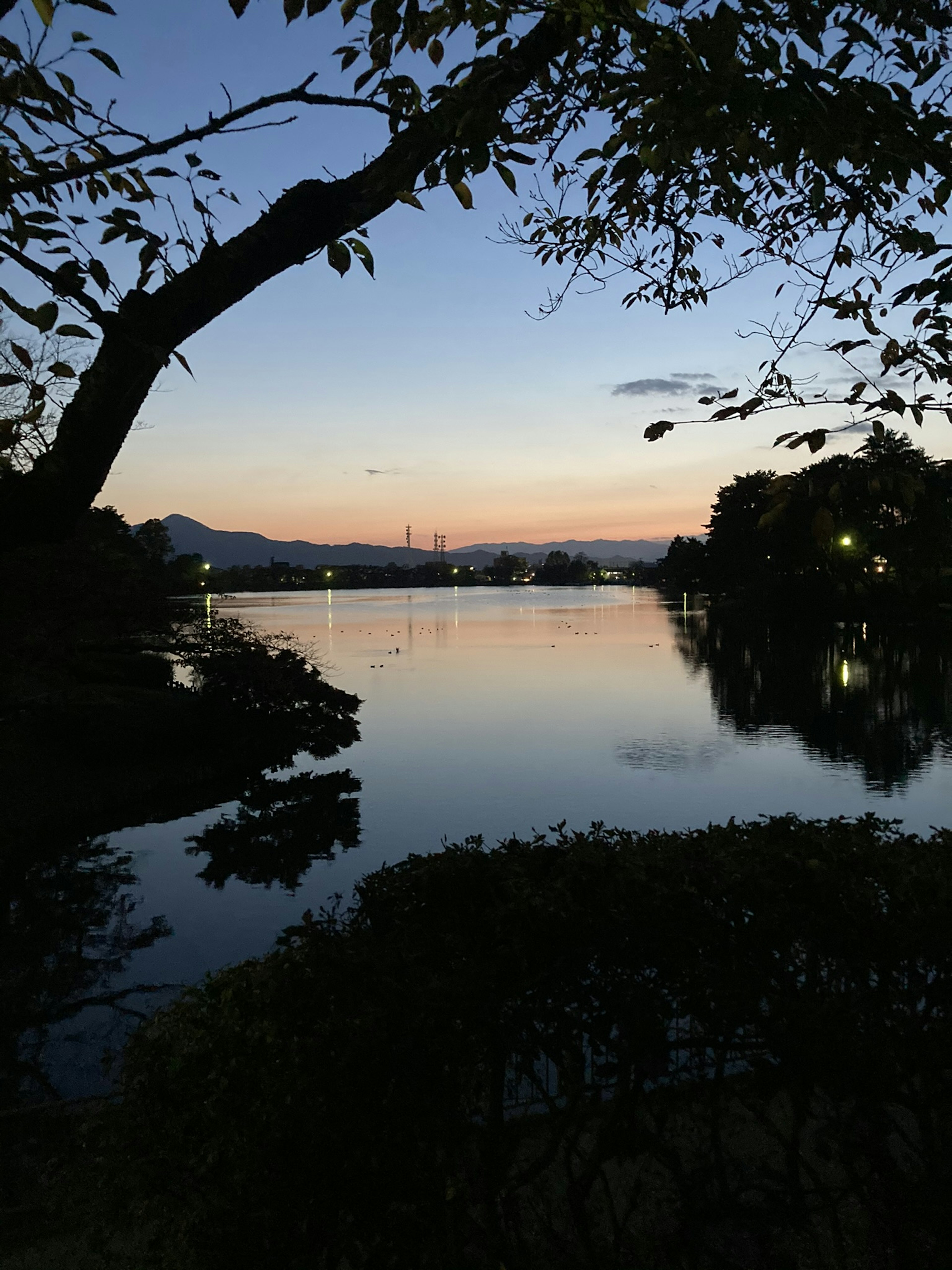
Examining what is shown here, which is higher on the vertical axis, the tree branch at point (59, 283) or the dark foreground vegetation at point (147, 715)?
the tree branch at point (59, 283)

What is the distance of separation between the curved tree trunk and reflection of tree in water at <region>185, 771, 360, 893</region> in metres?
12.7

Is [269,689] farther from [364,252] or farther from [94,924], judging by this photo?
[364,252]

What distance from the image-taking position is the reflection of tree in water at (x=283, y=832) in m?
15.8

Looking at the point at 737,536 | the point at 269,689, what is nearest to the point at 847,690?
the point at 269,689

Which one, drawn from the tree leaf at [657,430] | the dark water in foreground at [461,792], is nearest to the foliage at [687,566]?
the dark water in foreground at [461,792]

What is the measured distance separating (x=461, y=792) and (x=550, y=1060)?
17050mm

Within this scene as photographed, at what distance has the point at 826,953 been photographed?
3596 mm

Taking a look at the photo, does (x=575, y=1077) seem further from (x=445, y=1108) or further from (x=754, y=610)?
(x=754, y=610)

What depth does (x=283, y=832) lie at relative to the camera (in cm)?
1838

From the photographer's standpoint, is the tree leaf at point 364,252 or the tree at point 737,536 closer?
the tree leaf at point 364,252

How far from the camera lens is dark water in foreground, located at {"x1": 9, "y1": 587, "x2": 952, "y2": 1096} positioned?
1163 cm

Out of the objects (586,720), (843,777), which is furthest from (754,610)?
(843,777)

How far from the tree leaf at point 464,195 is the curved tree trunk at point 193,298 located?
0.54 ft

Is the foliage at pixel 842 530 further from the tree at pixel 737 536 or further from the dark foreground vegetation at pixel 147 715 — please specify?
the dark foreground vegetation at pixel 147 715
